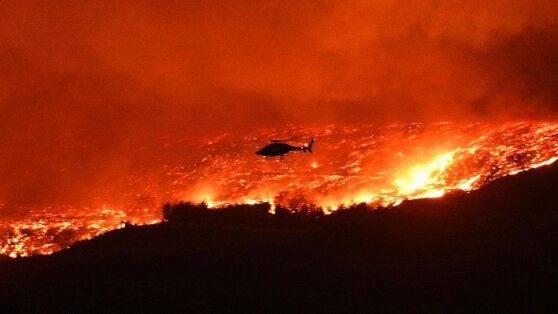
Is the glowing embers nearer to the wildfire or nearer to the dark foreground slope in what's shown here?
the wildfire

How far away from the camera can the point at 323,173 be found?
17.0 m

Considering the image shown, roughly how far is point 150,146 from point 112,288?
408 inches

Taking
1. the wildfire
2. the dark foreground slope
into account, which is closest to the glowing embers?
the wildfire

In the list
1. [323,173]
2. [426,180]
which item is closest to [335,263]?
[426,180]

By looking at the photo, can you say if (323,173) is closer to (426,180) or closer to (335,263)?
(426,180)

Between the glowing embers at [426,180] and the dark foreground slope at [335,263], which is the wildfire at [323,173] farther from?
the dark foreground slope at [335,263]

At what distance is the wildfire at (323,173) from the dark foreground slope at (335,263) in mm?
916

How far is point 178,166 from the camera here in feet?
64.2

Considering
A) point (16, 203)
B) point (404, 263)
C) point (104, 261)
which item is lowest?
point (404, 263)

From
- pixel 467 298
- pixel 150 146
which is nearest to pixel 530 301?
pixel 467 298

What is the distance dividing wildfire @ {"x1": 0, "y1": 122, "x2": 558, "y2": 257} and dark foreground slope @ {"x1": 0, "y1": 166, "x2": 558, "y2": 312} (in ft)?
3.00

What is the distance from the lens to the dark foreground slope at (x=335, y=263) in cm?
1109

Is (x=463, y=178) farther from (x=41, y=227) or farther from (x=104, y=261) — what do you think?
(x=41, y=227)

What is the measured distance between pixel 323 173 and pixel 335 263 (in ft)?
16.8
